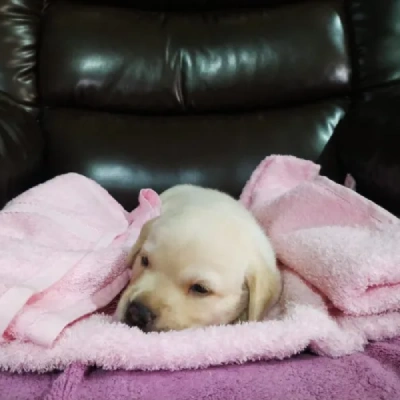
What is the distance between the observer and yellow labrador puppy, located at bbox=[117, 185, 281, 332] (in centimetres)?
100

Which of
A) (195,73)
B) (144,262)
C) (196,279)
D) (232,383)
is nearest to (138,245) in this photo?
(144,262)

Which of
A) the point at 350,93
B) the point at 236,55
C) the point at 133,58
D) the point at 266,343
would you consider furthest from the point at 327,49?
the point at 266,343

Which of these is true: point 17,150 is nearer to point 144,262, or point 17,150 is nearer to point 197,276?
point 144,262

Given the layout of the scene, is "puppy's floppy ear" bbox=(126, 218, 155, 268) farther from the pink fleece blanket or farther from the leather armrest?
the leather armrest

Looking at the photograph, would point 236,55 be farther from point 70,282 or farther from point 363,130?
point 70,282

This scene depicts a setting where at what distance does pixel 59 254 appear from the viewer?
1113mm

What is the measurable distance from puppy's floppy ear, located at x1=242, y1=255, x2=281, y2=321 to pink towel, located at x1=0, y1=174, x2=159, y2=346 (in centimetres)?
26

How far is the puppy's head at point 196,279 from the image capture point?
100 centimetres

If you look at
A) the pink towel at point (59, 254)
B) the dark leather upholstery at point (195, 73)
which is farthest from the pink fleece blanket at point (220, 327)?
the dark leather upholstery at point (195, 73)

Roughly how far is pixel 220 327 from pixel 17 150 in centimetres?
72

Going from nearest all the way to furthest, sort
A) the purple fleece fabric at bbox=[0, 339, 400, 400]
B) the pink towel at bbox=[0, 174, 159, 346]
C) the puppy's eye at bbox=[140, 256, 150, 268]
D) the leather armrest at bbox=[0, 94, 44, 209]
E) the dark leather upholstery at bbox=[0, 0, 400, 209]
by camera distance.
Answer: the purple fleece fabric at bbox=[0, 339, 400, 400] → the pink towel at bbox=[0, 174, 159, 346] → the puppy's eye at bbox=[140, 256, 150, 268] → the leather armrest at bbox=[0, 94, 44, 209] → the dark leather upholstery at bbox=[0, 0, 400, 209]

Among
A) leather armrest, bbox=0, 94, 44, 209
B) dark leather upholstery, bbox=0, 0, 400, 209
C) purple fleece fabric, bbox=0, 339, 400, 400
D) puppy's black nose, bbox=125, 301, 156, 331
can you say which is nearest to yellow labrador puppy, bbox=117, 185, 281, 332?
puppy's black nose, bbox=125, 301, 156, 331

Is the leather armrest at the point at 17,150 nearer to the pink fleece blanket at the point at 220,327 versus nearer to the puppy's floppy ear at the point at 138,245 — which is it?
the pink fleece blanket at the point at 220,327

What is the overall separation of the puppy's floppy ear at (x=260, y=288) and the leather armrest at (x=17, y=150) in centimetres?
58
